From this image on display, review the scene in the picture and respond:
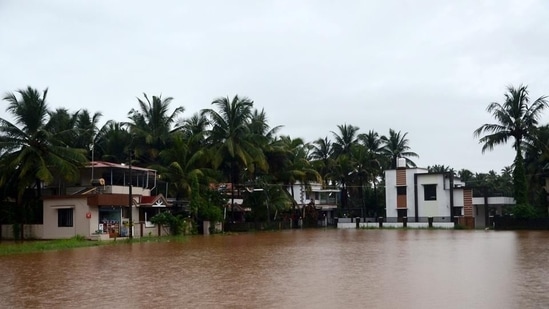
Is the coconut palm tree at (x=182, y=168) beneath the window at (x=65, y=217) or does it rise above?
above

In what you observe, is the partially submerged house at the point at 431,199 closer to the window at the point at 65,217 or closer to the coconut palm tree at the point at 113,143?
the coconut palm tree at the point at 113,143

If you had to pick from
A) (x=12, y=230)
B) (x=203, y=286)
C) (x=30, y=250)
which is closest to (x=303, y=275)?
(x=203, y=286)

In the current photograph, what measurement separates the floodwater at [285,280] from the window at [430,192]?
3031cm

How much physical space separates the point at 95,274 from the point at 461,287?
398 inches

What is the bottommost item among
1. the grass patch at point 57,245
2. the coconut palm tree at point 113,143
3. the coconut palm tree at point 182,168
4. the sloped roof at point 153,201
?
the grass patch at point 57,245

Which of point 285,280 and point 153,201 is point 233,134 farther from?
point 285,280

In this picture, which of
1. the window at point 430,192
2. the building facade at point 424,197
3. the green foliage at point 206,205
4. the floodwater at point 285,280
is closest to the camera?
the floodwater at point 285,280

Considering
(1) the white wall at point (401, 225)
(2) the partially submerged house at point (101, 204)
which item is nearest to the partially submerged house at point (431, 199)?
(1) the white wall at point (401, 225)

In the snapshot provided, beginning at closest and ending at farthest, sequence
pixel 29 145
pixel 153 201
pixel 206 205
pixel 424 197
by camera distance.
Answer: pixel 29 145 < pixel 153 201 < pixel 206 205 < pixel 424 197

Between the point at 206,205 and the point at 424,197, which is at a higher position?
the point at 424,197

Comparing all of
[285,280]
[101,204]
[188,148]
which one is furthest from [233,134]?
[285,280]

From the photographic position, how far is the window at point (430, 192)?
2120 inches

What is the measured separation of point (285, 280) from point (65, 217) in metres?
25.5

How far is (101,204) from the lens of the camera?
3547 cm
